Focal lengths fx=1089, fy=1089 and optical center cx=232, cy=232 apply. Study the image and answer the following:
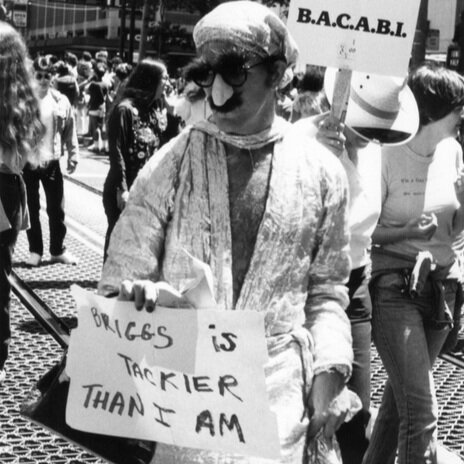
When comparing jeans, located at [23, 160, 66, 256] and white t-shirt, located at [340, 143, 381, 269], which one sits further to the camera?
jeans, located at [23, 160, 66, 256]

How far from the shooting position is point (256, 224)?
2.52 m

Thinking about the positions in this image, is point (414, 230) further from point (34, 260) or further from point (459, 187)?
point (34, 260)

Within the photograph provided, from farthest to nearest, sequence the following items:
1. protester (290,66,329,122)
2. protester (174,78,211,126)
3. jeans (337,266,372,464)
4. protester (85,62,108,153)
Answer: protester (85,62,108,153), protester (290,66,329,122), jeans (337,266,372,464), protester (174,78,211,126)

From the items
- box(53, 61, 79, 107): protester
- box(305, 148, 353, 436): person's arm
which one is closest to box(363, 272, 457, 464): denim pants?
box(305, 148, 353, 436): person's arm

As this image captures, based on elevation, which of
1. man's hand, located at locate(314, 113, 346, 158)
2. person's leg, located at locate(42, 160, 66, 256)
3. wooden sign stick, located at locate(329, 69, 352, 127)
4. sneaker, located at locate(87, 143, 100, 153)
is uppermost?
wooden sign stick, located at locate(329, 69, 352, 127)

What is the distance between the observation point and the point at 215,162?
254 cm

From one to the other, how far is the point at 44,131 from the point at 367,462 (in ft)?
7.62

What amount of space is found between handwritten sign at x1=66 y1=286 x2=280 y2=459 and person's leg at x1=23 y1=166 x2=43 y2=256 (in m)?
6.64

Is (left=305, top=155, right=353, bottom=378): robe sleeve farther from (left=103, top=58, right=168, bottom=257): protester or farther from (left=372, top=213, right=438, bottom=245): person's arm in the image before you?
(left=103, top=58, right=168, bottom=257): protester

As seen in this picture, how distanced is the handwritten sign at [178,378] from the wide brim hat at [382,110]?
170 cm

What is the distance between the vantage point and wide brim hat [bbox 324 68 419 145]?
12.6 feet

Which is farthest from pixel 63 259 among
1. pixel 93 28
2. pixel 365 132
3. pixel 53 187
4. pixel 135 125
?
pixel 93 28

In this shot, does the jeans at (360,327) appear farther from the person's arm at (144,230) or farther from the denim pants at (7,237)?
the denim pants at (7,237)

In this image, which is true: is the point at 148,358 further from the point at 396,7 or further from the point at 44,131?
the point at 44,131
